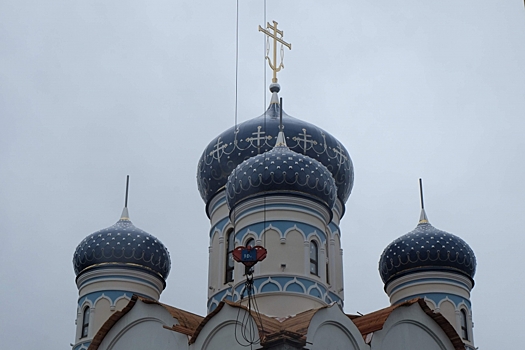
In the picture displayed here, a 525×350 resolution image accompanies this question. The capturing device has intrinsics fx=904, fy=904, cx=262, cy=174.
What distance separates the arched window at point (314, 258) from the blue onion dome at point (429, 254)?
9.17 feet

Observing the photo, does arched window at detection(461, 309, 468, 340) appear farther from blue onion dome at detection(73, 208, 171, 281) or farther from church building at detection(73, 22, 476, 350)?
blue onion dome at detection(73, 208, 171, 281)

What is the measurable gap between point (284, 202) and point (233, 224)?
3.88 feet

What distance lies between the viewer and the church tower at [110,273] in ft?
56.1

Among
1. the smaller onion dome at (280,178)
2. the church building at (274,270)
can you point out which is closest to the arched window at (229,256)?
the church building at (274,270)

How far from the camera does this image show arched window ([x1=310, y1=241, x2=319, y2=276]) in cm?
1491

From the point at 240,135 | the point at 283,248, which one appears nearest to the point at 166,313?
the point at 283,248

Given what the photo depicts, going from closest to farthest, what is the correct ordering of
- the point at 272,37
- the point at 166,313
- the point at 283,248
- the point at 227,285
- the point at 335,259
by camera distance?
the point at 166,313, the point at 283,248, the point at 227,285, the point at 335,259, the point at 272,37

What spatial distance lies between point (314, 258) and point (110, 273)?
14.4ft

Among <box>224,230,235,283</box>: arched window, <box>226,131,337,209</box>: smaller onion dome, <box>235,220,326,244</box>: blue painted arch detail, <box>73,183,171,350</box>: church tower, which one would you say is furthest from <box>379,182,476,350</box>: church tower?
<box>73,183,171,350</box>: church tower

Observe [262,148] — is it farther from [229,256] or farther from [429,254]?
[429,254]

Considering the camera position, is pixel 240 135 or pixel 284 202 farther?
pixel 240 135

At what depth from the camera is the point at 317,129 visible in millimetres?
17750

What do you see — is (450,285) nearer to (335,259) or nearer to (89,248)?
(335,259)

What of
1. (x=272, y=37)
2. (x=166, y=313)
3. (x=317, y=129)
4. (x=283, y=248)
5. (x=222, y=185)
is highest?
(x=272, y=37)
